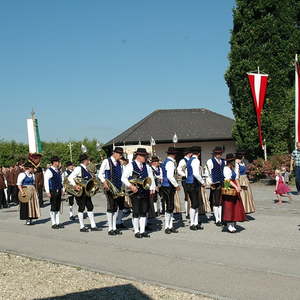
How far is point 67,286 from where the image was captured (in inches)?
232

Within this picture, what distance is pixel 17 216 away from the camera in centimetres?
1480

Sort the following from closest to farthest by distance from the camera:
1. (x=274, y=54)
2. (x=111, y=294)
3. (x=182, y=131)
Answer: (x=111, y=294)
(x=274, y=54)
(x=182, y=131)

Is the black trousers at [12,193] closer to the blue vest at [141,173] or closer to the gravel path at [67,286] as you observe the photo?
the blue vest at [141,173]

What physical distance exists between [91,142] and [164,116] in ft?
35.5

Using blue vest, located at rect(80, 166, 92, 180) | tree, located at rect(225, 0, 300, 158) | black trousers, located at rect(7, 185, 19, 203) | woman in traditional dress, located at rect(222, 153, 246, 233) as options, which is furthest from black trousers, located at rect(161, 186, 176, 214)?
tree, located at rect(225, 0, 300, 158)

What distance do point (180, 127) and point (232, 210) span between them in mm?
27610

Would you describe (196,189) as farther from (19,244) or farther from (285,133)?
(285,133)

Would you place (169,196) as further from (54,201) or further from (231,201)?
(54,201)

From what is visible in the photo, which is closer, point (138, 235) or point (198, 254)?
point (198, 254)

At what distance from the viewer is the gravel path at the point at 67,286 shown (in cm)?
539

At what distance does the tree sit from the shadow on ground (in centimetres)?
1801

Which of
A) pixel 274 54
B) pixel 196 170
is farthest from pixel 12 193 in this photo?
pixel 274 54

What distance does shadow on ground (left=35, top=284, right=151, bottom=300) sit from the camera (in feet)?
17.4

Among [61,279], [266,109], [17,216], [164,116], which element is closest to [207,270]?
[61,279]
